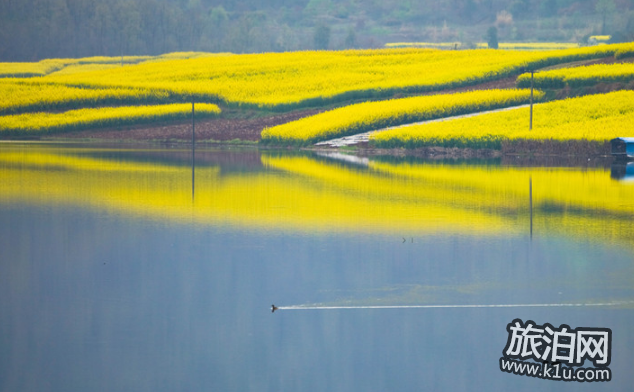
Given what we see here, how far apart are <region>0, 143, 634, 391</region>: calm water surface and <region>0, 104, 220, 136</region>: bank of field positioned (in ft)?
73.2

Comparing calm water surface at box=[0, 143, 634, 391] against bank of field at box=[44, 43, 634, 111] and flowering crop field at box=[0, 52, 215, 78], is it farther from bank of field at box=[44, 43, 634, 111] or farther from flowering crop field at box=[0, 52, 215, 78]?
flowering crop field at box=[0, 52, 215, 78]

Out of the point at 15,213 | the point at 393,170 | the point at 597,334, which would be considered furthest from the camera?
the point at 393,170

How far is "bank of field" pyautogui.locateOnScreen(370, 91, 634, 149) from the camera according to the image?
112 feet

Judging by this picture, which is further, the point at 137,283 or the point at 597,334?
the point at 137,283

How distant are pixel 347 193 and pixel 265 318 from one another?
416 inches

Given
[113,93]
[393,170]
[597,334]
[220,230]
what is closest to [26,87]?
[113,93]

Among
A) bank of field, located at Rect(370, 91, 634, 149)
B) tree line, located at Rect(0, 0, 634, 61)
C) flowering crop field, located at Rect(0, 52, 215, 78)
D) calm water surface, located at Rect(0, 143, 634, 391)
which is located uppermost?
tree line, located at Rect(0, 0, 634, 61)

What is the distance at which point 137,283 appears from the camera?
36.4ft

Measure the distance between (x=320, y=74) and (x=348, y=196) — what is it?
3413cm

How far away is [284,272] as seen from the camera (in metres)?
11.8

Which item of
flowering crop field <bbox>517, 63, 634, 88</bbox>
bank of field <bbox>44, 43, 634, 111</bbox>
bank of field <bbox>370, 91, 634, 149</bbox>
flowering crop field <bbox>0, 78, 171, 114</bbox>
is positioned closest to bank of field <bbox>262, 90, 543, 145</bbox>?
flowering crop field <bbox>517, 63, 634, 88</bbox>

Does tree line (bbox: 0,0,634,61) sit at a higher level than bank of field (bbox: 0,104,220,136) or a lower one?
higher

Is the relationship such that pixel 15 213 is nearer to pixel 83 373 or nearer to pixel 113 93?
pixel 83 373

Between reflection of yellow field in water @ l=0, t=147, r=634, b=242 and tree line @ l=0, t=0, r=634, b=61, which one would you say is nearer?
reflection of yellow field in water @ l=0, t=147, r=634, b=242
